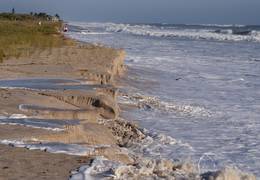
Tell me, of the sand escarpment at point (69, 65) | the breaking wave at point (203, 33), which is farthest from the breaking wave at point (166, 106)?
the breaking wave at point (203, 33)

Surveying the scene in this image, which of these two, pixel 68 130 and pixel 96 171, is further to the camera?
pixel 68 130

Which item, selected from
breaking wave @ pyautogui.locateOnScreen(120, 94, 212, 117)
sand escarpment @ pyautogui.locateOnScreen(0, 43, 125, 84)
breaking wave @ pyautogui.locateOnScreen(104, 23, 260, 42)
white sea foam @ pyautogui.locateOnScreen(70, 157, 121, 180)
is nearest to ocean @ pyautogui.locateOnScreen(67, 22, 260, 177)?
breaking wave @ pyautogui.locateOnScreen(120, 94, 212, 117)

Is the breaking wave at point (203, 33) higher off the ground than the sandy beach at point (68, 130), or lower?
lower

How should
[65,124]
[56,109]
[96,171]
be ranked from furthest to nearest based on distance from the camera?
[56,109], [65,124], [96,171]

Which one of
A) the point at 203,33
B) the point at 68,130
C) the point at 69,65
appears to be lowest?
the point at 203,33

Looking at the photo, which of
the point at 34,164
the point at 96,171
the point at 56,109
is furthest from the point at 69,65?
the point at 96,171

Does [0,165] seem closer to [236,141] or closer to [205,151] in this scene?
[205,151]

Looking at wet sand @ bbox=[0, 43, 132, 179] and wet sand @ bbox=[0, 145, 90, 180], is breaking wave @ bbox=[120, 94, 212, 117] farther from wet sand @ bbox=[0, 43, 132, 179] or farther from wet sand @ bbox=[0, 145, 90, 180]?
wet sand @ bbox=[0, 145, 90, 180]

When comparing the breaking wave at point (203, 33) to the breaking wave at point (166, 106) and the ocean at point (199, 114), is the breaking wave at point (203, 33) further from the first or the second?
the breaking wave at point (166, 106)

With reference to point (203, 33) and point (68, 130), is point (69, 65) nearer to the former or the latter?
point (68, 130)

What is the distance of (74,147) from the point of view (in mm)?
7359

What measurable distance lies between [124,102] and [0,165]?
7793 millimetres

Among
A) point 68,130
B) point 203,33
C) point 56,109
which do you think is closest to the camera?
point 68,130

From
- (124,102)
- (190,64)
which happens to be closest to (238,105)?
(124,102)
